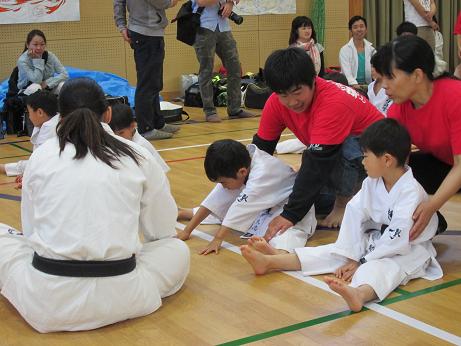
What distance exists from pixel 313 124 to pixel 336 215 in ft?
1.60

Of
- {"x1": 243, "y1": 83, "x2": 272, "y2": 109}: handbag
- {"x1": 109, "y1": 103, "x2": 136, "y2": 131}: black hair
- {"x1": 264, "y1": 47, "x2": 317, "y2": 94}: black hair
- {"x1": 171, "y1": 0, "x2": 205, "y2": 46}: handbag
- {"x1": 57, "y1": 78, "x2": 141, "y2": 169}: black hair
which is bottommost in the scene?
{"x1": 243, "y1": 83, "x2": 272, "y2": 109}: handbag

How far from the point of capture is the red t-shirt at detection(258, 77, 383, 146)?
3.02 meters

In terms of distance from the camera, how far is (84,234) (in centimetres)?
211

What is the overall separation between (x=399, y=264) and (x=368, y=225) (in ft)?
0.81

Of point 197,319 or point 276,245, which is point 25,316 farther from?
point 276,245

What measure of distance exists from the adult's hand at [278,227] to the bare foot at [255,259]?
295 millimetres

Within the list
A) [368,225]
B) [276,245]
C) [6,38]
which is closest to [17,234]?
[276,245]

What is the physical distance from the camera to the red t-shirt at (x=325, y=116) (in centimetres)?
302

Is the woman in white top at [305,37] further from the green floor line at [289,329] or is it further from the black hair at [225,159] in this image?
the green floor line at [289,329]

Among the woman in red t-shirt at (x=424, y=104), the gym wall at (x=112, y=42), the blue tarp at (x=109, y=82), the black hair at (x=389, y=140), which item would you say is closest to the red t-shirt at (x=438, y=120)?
the woman in red t-shirt at (x=424, y=104)

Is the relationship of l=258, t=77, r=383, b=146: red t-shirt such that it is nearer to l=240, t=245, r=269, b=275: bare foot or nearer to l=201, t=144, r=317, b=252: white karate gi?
l=201, t=144, r=317, b=252: white karate gi

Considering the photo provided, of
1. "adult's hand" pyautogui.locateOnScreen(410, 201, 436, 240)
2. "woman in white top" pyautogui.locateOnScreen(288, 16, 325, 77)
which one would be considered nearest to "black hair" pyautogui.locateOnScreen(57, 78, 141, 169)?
"adult's hand" pyautogui.locateOnScreen(410, 201, 436, 240)

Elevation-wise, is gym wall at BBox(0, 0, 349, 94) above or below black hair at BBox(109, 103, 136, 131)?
above

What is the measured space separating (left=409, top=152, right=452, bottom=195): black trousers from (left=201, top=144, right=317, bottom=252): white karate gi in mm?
482
